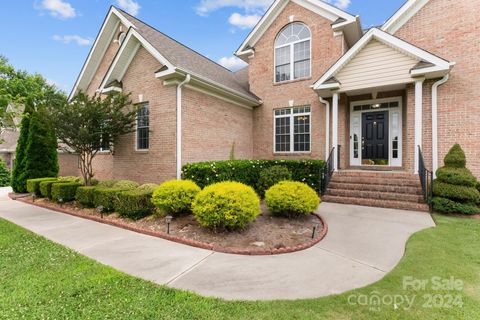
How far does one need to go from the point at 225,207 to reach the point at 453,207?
21.2 feet

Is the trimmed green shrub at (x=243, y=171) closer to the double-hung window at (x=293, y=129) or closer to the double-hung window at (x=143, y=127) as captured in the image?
the double-hung window at (x=293, y=129)

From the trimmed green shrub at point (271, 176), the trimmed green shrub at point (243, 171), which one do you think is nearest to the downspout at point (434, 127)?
the trimmed green shrub at point (243, 171)

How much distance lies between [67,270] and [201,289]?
2.23 meters

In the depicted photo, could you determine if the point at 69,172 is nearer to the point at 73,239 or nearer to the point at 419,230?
the point at 73,239

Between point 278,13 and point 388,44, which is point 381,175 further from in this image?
point 278,13

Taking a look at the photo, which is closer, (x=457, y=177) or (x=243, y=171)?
(x=457, y=177)

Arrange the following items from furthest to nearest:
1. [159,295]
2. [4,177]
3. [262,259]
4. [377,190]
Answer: [4,177] → [377,190] → [262,259] → [159,295]

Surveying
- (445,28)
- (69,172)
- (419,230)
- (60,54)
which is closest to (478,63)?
(445,28)

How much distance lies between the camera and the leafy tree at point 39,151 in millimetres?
11125

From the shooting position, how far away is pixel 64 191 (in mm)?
8312

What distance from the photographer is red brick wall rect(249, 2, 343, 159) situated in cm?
1089

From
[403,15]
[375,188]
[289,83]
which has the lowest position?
[375,188]

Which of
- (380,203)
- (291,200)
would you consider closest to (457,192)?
(380,203)

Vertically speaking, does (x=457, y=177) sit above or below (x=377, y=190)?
above
